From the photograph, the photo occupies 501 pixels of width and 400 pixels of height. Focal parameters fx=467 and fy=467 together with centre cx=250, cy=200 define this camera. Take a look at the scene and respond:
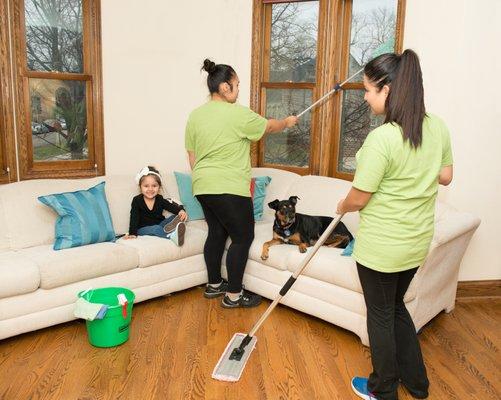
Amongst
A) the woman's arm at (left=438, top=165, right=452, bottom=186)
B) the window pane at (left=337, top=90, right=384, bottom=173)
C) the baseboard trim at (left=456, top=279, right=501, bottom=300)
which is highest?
the window pane at (left=337, top=90, right=384, bottom=173)

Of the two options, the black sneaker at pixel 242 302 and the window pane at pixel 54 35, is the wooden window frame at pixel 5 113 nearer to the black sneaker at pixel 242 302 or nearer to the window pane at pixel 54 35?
the window pane at pixel 54 35

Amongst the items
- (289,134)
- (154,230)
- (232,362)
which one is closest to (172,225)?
(154,230)

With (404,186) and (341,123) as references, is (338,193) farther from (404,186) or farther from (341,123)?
(404,186)

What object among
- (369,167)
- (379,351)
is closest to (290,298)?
(379,351)

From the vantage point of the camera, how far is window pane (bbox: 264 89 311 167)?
4.08 meters

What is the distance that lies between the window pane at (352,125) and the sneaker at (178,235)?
1.52 meters

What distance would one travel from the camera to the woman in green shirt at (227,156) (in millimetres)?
2803

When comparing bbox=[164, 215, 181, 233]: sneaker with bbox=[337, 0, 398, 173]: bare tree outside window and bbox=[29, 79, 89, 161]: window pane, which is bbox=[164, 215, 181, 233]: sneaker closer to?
bbox=[29, 79, 89, 161]: window pane

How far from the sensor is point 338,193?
11.2 ft

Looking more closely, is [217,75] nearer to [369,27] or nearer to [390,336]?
[369,27]

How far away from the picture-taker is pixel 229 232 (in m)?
3.04

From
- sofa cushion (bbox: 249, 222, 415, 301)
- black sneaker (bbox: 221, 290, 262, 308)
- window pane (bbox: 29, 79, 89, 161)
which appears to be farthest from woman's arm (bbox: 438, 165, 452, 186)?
window pane (bbox: 29, 79, 89, 161)

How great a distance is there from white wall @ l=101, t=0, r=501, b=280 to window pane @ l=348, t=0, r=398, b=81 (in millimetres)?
270

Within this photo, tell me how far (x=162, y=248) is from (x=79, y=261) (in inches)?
22.3
